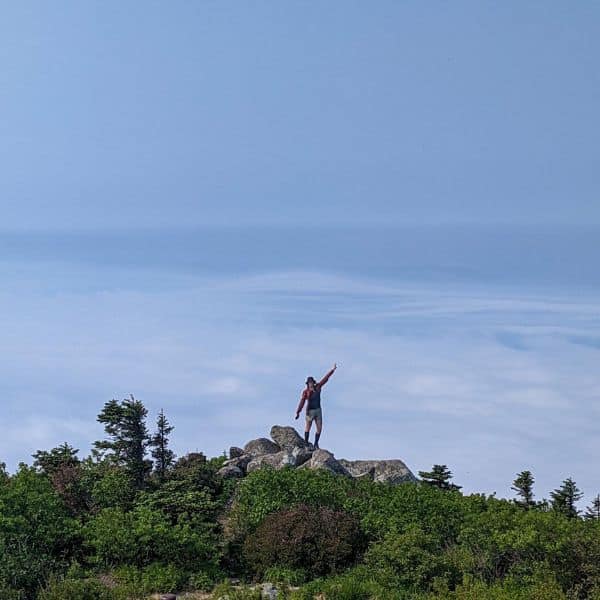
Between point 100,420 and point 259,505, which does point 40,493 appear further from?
point 259,505

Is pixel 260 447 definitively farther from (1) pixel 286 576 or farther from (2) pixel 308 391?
(1) pixel 286 576

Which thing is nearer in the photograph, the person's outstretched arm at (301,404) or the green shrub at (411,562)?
the green shrub at (411,562)

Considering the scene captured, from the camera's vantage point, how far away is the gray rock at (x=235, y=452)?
24406 millimetres

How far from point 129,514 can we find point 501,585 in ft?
21.9

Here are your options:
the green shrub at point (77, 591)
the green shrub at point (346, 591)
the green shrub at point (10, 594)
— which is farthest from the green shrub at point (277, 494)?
the green shrub at point (10, 594)

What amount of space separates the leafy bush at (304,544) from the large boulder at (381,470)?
4551 mm

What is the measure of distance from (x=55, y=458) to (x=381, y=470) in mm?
7524

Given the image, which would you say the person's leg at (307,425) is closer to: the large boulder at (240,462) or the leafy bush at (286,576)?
the large boulder at (240,462)

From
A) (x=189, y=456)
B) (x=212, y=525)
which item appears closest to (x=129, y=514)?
(x=212, y=525)

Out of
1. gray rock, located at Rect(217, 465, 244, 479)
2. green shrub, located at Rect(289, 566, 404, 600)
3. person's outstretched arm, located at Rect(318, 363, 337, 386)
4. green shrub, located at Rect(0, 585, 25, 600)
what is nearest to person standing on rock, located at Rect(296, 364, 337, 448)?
person's outstretched arm, located at Rect(318, 363, 337, 386)

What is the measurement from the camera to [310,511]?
60.6 ft

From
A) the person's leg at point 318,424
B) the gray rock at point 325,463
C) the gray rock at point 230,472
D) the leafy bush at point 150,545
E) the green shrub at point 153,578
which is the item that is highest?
the person's leg at point 318,424

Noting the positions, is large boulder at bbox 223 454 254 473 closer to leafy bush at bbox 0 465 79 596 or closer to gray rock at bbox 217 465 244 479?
gray rock at bbox 217 465 244 479

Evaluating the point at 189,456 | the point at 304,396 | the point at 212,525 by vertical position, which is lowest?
the point at 212,525
